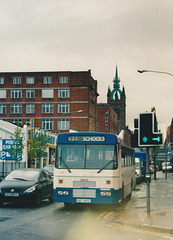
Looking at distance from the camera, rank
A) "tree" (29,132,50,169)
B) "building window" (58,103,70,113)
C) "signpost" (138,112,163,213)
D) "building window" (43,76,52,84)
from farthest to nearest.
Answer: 1. "building window" (43,76,52,84)
2. "building window" (58,103,70,113)
3. "tree" (29,132,50,169)
4. "signpost" (138,112,163,213)

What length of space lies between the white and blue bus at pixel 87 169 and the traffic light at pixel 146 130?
5.68ft

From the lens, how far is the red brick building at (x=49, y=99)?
82875 millimetres

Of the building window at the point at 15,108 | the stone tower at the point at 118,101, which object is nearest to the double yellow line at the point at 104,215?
the building window at the point at 15,108

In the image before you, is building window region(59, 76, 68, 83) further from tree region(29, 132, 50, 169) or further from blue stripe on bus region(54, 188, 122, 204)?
blue stripe on bus region(54, 188, 122, 204)

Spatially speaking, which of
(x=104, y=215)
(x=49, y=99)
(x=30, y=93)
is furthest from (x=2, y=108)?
(x=104, y=215)

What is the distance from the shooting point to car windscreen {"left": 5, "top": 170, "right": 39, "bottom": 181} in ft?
59.5

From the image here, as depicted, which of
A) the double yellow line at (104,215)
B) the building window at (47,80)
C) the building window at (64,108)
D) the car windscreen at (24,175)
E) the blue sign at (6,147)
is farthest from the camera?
the building window at (47,80)

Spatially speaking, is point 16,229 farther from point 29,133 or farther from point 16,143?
point 29,133

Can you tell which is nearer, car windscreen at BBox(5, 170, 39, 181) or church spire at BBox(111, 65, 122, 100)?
car windscreen at BBox(5, 170, 39, 181)

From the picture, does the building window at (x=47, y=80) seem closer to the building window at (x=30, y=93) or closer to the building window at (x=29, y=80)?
the building window at (x=29, y=80)

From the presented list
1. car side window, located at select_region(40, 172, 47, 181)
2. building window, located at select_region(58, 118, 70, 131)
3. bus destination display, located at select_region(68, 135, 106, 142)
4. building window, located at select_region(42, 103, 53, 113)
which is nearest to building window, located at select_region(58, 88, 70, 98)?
building window, located at select_region(42, 103, 53, 113)

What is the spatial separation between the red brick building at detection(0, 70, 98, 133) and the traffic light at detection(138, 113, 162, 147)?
6746 cm

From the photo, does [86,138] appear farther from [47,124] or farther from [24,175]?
[47,124]

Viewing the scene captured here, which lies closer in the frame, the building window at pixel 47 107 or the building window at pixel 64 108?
the building window at pixel 64 108
